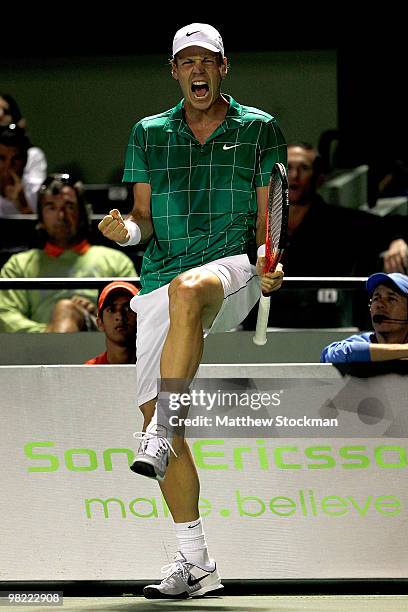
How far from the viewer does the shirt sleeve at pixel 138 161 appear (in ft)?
17.3

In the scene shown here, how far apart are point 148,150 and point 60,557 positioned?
162 cm

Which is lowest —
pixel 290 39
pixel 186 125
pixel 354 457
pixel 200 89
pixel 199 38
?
pixel 354 457

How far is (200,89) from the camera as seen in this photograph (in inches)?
203

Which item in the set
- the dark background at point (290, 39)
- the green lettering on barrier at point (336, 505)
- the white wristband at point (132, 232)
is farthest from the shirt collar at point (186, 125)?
the dark background at point (290, 39)

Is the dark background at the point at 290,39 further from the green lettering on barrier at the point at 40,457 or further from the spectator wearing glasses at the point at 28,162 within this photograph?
the green lettering on barrier at the point at 40,457

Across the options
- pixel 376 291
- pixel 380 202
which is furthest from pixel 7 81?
pixel 376 291

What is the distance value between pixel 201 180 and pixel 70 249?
254 cm

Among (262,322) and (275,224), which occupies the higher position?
(275,224)

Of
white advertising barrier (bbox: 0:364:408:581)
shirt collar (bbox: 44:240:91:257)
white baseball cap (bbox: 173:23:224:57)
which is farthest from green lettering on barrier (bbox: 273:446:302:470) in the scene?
shirt collar (bbox: 44:240:91:257)

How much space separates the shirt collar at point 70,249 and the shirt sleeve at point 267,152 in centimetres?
250

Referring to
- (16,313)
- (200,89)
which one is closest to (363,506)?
(200,89)

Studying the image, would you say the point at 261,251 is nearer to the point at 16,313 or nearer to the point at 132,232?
the point at 132,232

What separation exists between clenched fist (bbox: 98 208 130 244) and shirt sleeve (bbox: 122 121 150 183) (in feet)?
0.95

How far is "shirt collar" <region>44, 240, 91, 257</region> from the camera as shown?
25.1 feet
